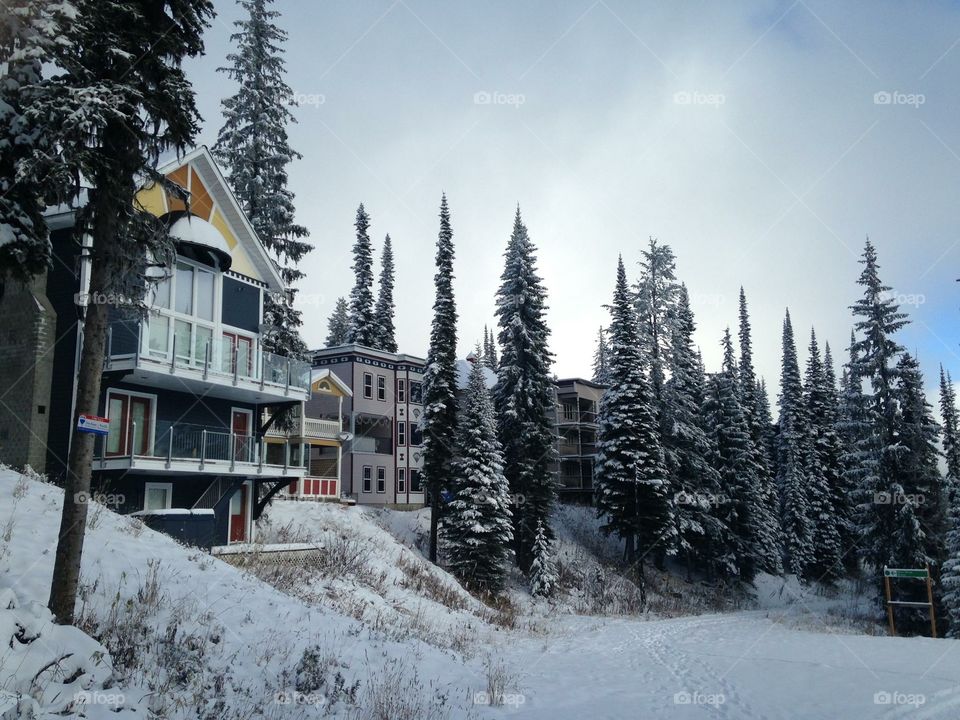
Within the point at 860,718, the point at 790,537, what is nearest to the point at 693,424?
the point at 790,537

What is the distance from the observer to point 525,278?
45969 millimetres

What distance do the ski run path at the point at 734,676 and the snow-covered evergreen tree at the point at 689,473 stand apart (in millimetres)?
19944

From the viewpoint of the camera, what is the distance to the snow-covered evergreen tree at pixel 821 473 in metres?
56.3

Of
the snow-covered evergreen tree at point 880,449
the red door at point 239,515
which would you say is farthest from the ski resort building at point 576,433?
the red door at point 239,515

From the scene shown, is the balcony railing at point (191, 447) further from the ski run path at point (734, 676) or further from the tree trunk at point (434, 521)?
the tree trunk at point (434, 521)

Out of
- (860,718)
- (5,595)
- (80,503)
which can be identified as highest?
(80,503)

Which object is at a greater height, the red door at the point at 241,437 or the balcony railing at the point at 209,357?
the balcony railing at the point at 209,357

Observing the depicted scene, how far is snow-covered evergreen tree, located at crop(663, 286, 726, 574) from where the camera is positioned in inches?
1810

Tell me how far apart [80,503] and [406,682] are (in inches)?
230

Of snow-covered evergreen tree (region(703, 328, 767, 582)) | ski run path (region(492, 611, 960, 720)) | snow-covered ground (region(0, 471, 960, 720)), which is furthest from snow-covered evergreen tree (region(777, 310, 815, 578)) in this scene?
snow-covered ground (region(0, 471, 960, 720))

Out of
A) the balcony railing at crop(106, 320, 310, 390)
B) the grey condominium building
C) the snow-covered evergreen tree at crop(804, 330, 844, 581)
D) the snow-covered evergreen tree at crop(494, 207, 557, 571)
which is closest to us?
the balcony railing at crop(106, 320, 310, 390)

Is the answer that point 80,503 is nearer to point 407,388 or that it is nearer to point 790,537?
point 407,388

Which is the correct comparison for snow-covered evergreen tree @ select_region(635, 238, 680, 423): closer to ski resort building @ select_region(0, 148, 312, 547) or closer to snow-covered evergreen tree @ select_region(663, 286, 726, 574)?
snow-covered evergreen tree @ select_region(663, 286, 726, 574)

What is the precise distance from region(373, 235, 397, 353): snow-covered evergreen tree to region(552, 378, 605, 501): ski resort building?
16.0 metres
